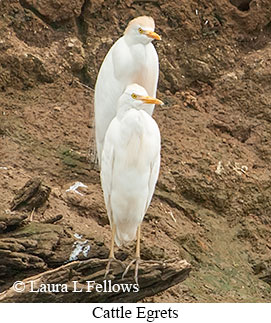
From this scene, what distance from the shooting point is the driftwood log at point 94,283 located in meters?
4.74

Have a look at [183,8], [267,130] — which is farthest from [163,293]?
[183,8]

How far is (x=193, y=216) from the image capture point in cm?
650

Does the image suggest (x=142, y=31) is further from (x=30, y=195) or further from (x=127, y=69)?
(x=30, y=195)

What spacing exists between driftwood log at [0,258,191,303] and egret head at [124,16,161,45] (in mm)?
1343

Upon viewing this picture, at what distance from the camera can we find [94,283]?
4883 mm

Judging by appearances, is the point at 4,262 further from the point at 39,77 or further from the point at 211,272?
the point at 39,77

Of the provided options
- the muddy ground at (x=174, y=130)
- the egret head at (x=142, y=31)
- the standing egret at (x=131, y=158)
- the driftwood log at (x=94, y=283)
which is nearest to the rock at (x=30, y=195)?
the muddy ground at (x=174, y=130)

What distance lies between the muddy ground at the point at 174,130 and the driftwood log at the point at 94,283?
0.29 m

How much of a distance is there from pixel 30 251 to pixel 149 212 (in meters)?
1.36

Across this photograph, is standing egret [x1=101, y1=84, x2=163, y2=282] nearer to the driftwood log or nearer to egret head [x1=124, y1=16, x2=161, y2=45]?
the driftwood log

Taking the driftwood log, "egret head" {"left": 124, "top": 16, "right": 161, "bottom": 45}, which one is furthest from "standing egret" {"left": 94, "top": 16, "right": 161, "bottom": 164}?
the driftwood log

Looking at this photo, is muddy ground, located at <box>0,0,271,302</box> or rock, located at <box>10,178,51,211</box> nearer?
rock, located at <box>10,178,51,211</box>

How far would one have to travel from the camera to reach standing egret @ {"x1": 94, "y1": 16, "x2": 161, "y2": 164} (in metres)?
5.66

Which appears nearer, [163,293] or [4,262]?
[4,262]
